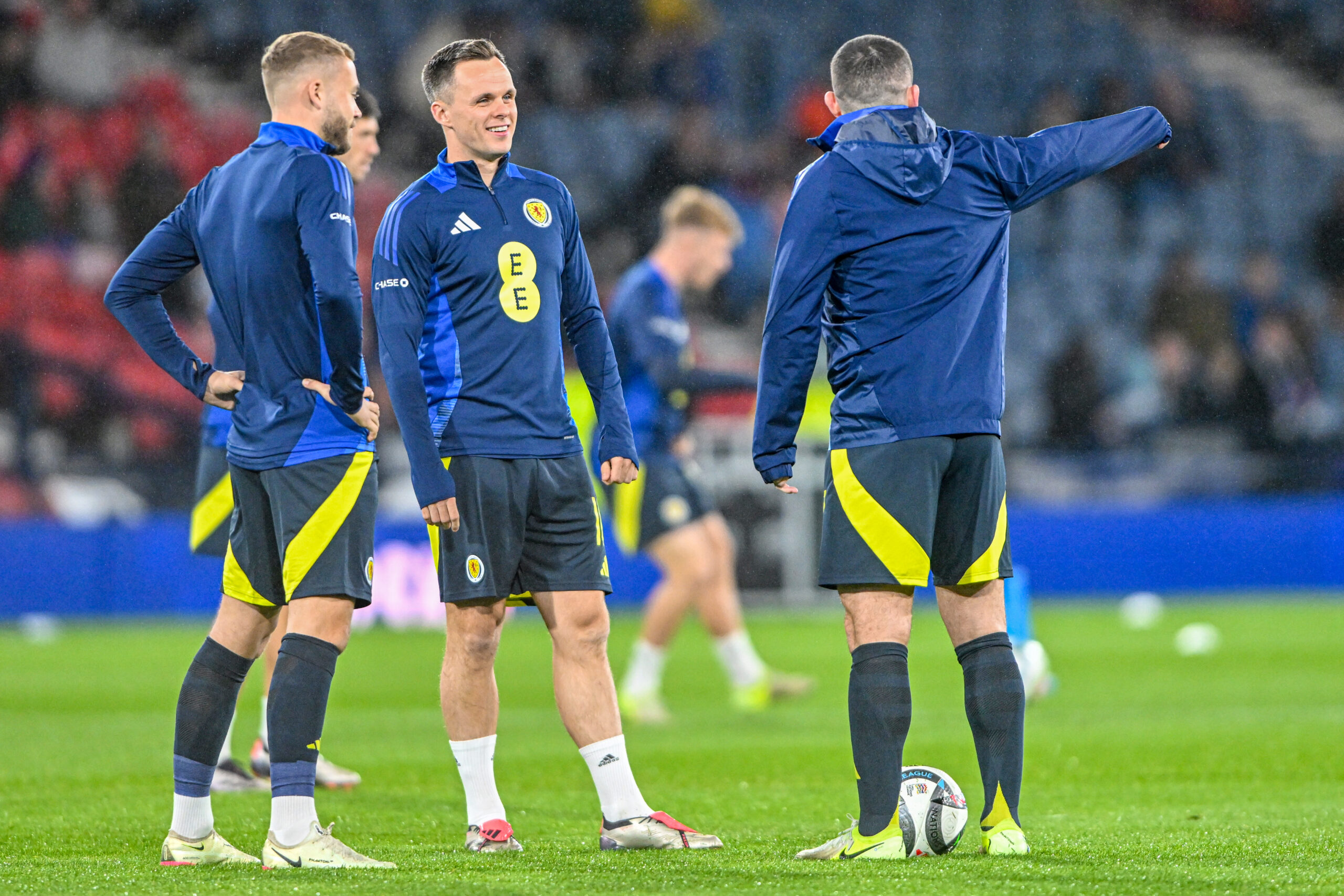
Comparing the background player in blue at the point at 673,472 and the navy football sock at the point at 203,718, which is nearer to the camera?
the navy football sock at the point at 203,718

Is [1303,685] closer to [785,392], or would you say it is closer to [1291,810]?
[1291,810]

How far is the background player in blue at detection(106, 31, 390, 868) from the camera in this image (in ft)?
13.8

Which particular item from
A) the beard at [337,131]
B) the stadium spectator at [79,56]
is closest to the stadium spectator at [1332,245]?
the stadium spectator at [79,56]

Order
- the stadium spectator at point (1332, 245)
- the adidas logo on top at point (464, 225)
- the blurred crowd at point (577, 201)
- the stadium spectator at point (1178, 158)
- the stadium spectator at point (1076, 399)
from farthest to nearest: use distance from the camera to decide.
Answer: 1. the stadium spectator at point (1178, 158)
2. the stadium spectator at point (1332, 245)
3. the stadium spectator at point (1076, 399)
4. the blurred crowd at point (577, 201)
5. the adidas logo on top at point (464, 225)

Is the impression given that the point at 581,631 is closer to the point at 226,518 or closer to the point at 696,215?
the point at 226,518

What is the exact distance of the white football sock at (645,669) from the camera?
27.1 ft

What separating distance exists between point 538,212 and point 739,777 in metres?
2.58

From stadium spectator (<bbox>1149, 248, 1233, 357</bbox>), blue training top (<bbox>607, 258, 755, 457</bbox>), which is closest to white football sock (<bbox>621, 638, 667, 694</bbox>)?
blue training top (<bbox>607, 258, 755, 457</bbox>)

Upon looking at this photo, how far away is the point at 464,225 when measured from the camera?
4426 mm

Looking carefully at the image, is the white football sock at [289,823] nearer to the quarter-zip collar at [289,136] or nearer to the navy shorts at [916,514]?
the navy shorts at [916,514]

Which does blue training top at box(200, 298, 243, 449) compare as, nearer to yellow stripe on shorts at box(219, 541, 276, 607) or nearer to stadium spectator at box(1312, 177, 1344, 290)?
yellow stripe on shorts at box(219, 541, 276, 607)

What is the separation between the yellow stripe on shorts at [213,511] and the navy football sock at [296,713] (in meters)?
1.93

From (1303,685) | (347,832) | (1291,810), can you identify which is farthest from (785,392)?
(1303,685)

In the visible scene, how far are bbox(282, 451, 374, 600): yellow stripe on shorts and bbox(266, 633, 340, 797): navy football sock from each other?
0.16m
